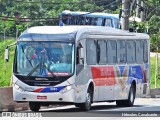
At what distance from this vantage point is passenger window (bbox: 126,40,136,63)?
3067 centimetres

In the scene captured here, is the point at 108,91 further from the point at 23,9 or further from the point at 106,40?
the point at 23,9

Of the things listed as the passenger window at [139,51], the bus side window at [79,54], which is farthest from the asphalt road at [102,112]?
the passenger window at [139,51]

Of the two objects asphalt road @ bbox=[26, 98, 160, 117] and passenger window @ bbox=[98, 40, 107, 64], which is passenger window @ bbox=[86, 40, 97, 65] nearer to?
passenger window @ bbox=[98, 40, 107, 64]

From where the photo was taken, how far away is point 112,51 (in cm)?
2889

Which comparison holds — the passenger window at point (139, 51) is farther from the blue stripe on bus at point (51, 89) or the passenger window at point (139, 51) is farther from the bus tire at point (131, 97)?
the blue stripe on bus at point (51, 89)

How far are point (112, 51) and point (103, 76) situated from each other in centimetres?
139

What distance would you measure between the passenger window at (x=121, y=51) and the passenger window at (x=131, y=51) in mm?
455

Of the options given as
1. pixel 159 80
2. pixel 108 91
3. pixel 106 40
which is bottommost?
pixel 159 80

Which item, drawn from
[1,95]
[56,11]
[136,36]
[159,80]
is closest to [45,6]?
[56,11]

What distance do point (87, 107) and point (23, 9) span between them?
5802cm

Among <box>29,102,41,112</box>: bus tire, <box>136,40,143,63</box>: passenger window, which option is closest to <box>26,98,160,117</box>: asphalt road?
<box>29,102,41,112</box>: bus tire

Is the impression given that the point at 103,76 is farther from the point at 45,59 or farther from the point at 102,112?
the point at 45,59

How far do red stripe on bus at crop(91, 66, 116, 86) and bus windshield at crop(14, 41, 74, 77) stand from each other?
6.48 ft

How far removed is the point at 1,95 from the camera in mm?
26312
